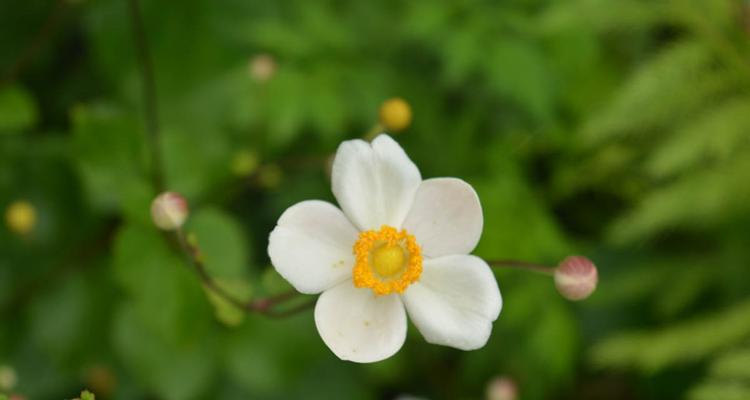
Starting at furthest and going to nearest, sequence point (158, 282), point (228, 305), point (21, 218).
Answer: point (21, 218)
point (158, 282)
point (228, 305)

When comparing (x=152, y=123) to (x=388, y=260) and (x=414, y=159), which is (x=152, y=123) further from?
(x=388, y=260)

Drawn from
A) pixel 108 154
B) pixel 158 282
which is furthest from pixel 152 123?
pixel 158 282

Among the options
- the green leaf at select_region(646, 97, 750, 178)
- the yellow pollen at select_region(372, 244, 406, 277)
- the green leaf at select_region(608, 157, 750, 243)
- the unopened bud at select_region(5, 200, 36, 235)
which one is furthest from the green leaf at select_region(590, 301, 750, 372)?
the unopened bud at select_region(5, 200, 36, 235)

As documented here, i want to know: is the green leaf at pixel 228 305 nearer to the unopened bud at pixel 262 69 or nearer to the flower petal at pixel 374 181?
the flower petal at pixel 374 181

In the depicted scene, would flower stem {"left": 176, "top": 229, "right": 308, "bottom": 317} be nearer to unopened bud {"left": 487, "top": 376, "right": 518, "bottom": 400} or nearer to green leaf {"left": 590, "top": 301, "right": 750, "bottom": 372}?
unopened bud {"left": 487, "top": 376, "right": 518, "bottom": 400}

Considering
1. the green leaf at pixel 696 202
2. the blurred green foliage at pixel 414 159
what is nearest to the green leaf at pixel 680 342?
the blurred green foliage at pixel 414 159

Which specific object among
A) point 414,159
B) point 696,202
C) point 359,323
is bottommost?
point 359,323

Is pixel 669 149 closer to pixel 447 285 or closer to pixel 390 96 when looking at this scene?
pixel 390 96

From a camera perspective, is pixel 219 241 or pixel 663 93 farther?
pixel 663 93

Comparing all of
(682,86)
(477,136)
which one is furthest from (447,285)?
(682,86)
